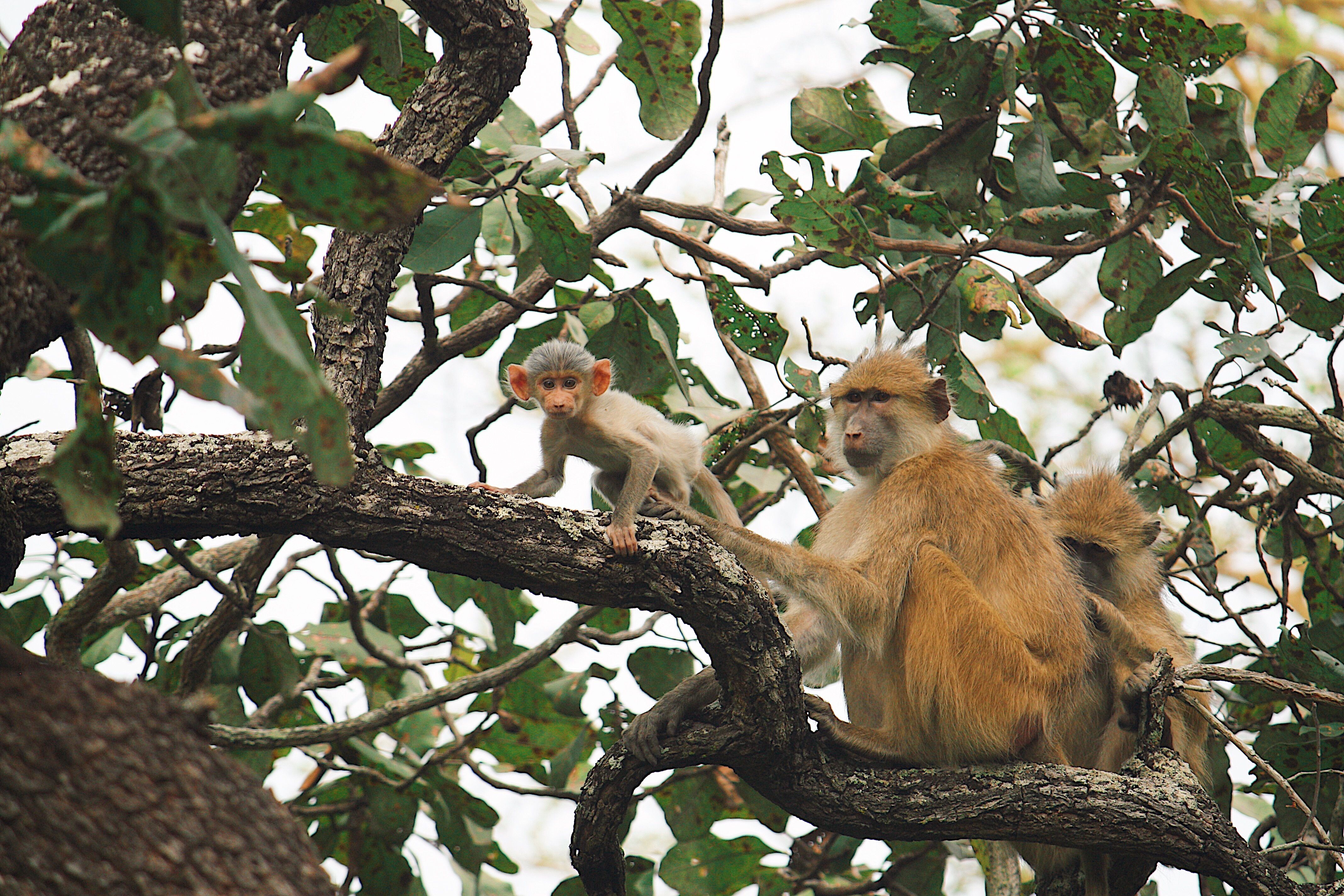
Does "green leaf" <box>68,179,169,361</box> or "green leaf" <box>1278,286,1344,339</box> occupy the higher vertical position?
"green leaf" <box>1278,286,1344,339</box>

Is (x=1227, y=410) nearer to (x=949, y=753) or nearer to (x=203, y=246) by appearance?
(x=949, y=753)

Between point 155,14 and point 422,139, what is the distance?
5.71ft

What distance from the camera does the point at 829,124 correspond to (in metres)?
4.72

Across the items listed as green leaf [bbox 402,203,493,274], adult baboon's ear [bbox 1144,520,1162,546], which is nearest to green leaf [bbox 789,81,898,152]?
green leaf [bbox 402,203,493,274]

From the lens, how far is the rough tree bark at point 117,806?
1617 millimetres

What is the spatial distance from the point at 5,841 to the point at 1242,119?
462 centimetres

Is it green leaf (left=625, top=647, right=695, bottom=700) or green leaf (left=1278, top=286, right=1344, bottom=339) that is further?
green leaf (left=625, top=647, right=695, bottom=700)

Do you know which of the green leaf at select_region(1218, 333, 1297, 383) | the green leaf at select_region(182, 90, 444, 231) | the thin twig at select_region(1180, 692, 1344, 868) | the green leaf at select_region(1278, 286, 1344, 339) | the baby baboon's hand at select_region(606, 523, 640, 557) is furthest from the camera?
the green leaf at select_region(1278, 286, 1344, 339)

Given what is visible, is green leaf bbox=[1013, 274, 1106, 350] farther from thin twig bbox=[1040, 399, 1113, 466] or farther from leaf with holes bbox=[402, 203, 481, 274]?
leaf with holes bbox=[402, 203, 481, 274]

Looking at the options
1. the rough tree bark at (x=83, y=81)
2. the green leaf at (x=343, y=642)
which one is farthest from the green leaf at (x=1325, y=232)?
the green leaf at (x=343, y=642)

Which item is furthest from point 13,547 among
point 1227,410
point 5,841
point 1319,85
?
point 1319,85

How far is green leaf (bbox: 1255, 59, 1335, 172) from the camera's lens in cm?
417

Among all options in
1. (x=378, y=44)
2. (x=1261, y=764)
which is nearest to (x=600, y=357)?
(x=378, y=44)

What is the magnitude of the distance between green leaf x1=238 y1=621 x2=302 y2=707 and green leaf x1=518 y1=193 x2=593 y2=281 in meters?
2.03
